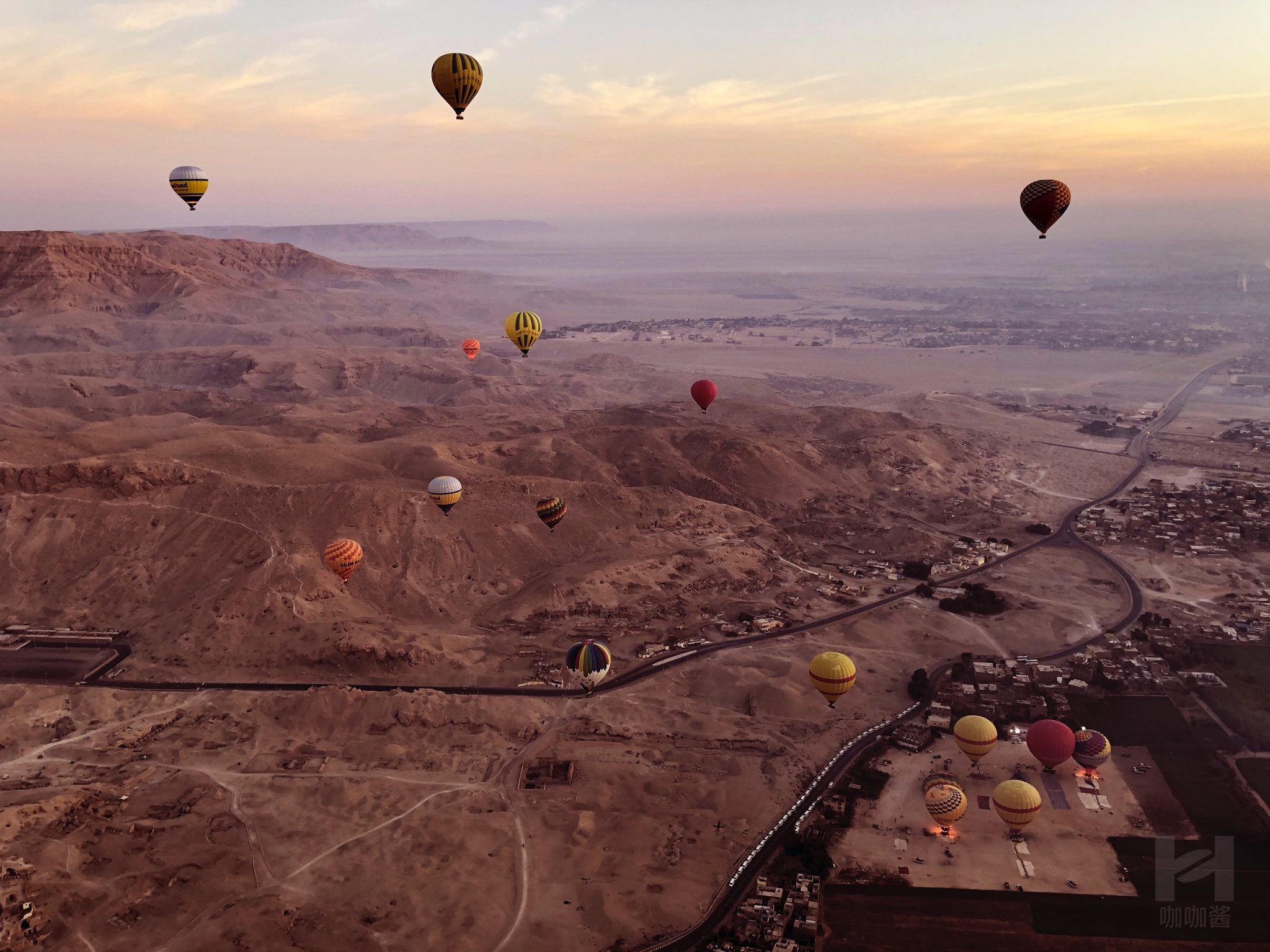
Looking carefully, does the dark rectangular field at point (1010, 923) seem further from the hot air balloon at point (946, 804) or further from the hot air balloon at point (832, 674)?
the hot air balloon at point (832, 674)

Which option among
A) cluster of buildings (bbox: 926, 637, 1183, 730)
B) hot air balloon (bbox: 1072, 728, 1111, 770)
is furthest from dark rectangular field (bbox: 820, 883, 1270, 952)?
cluster of buildings (bbox: 926, 637, 1183, 730)

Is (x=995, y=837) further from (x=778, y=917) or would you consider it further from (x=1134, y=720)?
(x=1134, y=720)

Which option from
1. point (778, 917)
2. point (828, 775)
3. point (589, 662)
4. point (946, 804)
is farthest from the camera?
point (589, 662)

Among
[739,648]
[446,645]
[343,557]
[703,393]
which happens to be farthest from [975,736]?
[703,393]

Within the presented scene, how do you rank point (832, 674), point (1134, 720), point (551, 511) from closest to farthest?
point (832, 674), point (1134, 720), point (551, 511)

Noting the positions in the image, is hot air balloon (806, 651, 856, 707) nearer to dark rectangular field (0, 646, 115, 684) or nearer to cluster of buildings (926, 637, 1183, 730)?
cluster of buildings (926, 637, 1183, 730)

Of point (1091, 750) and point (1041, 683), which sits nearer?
point (1091, 750)

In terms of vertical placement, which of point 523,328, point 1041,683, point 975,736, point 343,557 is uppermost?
point 523,328
